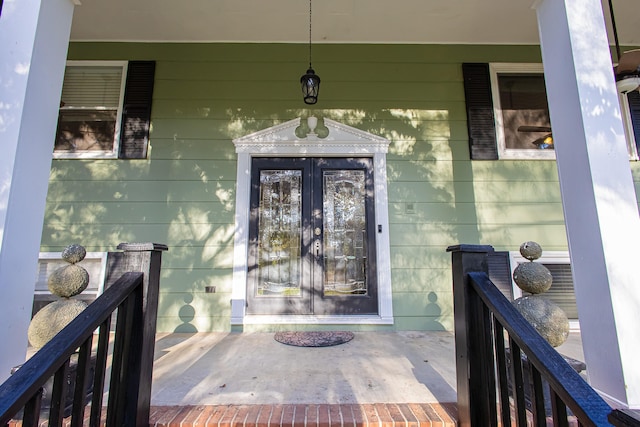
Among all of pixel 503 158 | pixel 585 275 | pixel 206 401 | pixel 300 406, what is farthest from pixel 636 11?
pixel 206 401

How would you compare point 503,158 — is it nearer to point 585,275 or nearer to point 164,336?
point 585,275

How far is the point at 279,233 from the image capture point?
3467 millimetres

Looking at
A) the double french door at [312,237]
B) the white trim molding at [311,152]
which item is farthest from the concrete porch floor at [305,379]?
the white trim molding at [311,152]

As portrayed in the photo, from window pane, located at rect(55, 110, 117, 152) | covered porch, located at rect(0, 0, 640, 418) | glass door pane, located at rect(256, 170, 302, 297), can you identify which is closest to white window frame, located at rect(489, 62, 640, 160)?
covered porch, located at rect(0, 0, 640, 418)

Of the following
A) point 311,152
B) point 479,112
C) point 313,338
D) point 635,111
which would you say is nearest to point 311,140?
point 311,152

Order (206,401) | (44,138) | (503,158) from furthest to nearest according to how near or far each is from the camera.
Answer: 1. (503,158)
2. (44,138)
3. (206,401)

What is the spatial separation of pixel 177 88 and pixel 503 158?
Answer: 3812 millimetres

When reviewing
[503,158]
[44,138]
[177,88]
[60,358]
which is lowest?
→ [60,358]

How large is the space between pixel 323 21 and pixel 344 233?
Result: 2.31 meters

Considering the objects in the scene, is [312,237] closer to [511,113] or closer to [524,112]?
[511,113]

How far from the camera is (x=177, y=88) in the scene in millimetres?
3629

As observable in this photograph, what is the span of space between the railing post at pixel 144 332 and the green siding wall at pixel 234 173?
1.82 metres

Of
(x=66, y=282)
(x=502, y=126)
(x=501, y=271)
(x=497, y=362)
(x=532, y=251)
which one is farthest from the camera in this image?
(x=502, y=126)

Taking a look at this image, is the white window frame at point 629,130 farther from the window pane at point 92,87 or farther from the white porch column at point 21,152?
the window pane at point 92,87
